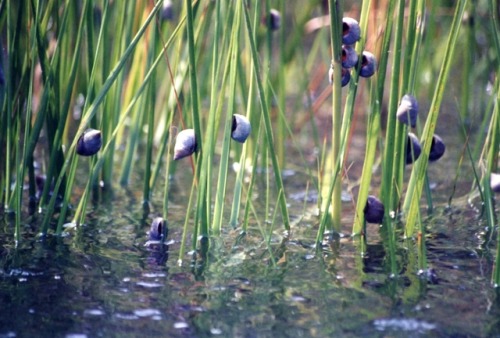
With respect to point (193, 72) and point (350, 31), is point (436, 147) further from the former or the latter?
point (193, 72)

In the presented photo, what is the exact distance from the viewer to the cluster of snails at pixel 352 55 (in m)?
1.70

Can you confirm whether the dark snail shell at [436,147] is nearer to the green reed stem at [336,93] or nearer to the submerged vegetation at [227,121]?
the submerged vegetation at [227,121]

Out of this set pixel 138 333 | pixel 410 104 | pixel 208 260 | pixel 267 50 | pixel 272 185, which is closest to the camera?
pixel 138 333

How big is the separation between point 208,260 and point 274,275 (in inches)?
7.2

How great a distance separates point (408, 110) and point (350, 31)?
22 centimetres

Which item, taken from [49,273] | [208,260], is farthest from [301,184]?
[49,273]

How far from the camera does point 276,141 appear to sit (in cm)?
283

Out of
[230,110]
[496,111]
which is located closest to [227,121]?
[230,110]

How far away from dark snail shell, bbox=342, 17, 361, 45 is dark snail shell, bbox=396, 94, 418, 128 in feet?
0.57

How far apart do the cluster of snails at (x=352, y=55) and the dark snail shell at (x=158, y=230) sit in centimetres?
56

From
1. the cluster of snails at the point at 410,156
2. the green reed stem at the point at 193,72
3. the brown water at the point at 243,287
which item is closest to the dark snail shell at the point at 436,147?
the cluster of snails at the point at 410,156

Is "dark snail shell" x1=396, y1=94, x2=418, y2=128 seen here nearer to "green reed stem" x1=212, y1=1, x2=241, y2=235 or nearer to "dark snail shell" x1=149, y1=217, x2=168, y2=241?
"green reed stem" x1=212, y1=1, x2=241, y2=235

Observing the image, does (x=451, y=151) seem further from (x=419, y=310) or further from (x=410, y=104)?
(x=419, y=310)

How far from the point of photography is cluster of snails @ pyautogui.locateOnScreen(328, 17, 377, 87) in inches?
66.9
